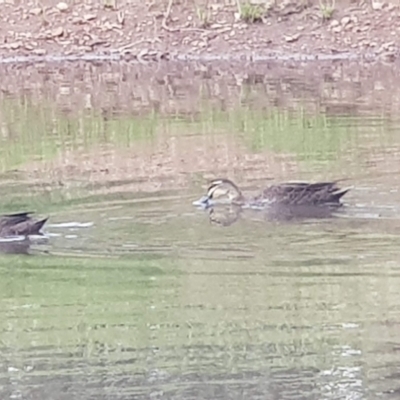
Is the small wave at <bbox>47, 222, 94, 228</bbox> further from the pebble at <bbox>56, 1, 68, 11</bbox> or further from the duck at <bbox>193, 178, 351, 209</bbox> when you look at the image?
the pebble at <bbox>56, 1, 68, 11</bbox>

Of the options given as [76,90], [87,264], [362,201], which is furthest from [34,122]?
[87,264]

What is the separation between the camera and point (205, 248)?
1211cm

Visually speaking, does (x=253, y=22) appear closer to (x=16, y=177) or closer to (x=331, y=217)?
(x=16, y=177)

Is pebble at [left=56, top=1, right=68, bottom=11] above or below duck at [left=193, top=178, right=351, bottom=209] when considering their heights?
above

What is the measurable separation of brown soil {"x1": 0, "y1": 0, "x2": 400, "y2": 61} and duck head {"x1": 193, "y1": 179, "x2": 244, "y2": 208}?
17302mm

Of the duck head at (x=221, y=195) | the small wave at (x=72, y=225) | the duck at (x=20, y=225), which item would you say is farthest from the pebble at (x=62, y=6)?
the duck at (x=20, y=225)

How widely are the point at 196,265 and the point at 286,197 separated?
2.36 metres

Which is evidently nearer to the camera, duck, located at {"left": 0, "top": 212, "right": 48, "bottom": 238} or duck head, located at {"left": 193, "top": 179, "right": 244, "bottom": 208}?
duck, located at {"left": 0, "top": 212, "right": 48, "bottom": 238}

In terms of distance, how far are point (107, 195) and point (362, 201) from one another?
2.33 meters

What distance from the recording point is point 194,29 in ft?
109

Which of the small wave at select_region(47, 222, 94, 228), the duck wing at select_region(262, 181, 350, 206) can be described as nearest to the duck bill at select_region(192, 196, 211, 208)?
the duck wing at select_region(262, 181, 350, 206)

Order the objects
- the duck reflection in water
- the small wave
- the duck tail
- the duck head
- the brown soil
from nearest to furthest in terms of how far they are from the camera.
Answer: the duck reflection in water
the small wave
the duck tail
the duck head
the brown soil

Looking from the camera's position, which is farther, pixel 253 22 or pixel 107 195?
pixel 253 22

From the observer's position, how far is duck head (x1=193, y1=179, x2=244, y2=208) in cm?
1397
